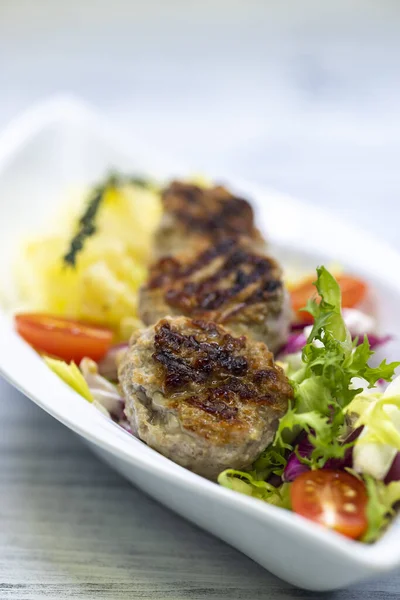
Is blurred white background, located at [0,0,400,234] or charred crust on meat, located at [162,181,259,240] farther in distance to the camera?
blurred white background, located at [0,0,400,234]

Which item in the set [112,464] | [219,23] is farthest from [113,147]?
[219,23]

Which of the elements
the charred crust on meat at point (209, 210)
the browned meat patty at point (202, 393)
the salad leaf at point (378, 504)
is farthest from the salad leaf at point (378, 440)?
the charred crust on meat at point (209, 210)

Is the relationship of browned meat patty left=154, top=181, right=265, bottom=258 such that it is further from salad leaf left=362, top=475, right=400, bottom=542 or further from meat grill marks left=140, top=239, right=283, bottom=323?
salad leaf left=362, top=475, right=400, bottom=542

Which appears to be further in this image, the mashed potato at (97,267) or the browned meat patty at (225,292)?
the mashed potato at (97,267)

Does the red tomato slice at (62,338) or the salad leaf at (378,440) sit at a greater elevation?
the salad leaf at (378,440)

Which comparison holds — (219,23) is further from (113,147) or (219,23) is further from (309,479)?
(309,479)

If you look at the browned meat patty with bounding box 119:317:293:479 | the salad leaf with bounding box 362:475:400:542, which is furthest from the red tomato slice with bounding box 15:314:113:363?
the salad leaf with bounding box 362:475:400:542

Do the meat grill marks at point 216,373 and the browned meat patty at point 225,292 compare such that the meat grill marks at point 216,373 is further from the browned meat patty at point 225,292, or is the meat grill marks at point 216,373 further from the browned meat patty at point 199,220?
the browned meat patty at point 199,220
